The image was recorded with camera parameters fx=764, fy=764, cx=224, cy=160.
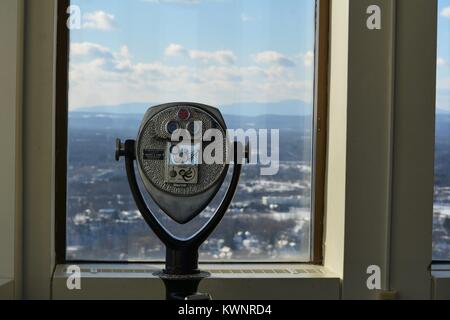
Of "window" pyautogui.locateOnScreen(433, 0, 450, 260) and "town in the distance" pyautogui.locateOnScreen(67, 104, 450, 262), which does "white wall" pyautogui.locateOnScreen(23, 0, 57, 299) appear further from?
"window" pyautogui.locateOnScreen(433, 0, 450, 260)

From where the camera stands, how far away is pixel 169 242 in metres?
2.70

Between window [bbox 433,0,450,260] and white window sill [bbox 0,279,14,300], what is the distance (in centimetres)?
187

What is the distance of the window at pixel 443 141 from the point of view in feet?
11.5

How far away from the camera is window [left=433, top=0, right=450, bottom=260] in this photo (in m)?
3.51

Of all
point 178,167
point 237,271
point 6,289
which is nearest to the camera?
point 178,167

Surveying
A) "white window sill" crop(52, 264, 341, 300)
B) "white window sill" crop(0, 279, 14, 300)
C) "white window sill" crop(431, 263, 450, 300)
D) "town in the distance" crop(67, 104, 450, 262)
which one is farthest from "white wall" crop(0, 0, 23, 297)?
"white window sill" crop(431, 263, 450, 300)

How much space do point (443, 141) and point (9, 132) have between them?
192 centimetres

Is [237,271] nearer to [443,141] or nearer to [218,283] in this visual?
[218,283]

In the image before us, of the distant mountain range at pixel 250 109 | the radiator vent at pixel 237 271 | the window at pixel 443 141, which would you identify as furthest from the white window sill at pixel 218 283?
the distant mountain range at pixel 250 109

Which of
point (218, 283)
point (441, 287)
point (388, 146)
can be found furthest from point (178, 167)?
point (441, 287)

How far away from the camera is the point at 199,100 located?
11.4 ft

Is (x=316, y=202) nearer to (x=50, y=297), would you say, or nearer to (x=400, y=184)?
(x=400, y=184)

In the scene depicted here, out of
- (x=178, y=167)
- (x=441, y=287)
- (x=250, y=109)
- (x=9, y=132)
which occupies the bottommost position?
(x=441, y=287)

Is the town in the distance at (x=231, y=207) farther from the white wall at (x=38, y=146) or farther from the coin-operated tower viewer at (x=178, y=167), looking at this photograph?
the coin-operated tower viewer at (x=178, y=167)
